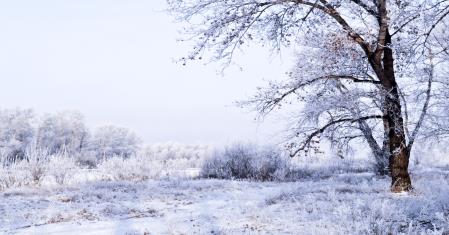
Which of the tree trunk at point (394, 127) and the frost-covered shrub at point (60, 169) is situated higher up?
the tree trunk at point (394, 127)

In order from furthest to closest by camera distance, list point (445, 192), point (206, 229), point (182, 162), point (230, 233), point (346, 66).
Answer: point (182, 162), point (346, 66), point (445, 192), point (206, 229), point (230, 233)

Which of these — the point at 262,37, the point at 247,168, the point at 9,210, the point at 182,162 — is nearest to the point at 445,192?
the point at 262,37

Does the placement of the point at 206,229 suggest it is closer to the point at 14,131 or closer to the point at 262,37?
the point at 262,37

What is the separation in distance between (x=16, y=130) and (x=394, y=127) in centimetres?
4573

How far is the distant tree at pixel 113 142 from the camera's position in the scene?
57.9 metres

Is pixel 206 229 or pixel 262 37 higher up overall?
pixel 262 37

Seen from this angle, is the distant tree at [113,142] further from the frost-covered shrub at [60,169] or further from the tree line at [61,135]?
the frost-covered shrub at [60,169]

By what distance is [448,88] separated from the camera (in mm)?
11602

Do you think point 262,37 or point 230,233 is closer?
point 230,233

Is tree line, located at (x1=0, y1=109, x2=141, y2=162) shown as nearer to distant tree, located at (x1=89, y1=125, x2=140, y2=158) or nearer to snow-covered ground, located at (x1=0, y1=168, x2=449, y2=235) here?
distant tree, located at (x1=89, y1=125, x2=140, y2=158)

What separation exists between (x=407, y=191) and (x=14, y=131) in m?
45.9

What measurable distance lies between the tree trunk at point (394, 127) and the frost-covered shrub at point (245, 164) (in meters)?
11.9

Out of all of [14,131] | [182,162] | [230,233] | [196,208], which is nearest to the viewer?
[230,233]

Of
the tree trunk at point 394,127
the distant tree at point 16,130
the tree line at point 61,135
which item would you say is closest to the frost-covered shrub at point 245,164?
the tree trunk at point 394,127
